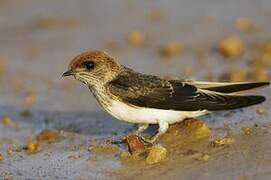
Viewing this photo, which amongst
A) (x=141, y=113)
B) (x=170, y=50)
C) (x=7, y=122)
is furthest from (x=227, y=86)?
(x=170, y=50)

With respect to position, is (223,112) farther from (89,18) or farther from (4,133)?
(89,18)

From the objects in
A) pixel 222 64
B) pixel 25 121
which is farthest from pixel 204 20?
pixel 25 121

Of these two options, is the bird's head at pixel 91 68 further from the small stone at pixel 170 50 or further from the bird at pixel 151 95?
the small stone at pixel 170 50

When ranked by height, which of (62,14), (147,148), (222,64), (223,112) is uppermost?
(62,14)

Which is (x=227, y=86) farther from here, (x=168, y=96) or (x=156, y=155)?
(x=156, y=155)

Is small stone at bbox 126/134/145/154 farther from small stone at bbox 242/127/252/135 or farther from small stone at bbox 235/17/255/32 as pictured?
small stone at bbox 235/17/255/32

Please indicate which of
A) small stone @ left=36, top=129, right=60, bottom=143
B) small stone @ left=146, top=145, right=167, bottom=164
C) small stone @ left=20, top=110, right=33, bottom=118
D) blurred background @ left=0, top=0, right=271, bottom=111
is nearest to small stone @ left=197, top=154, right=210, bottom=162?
small stone @ left=146, top=145, right=167, bottom=164

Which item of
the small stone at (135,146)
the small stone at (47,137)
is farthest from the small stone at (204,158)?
the small stone at (47,137)
